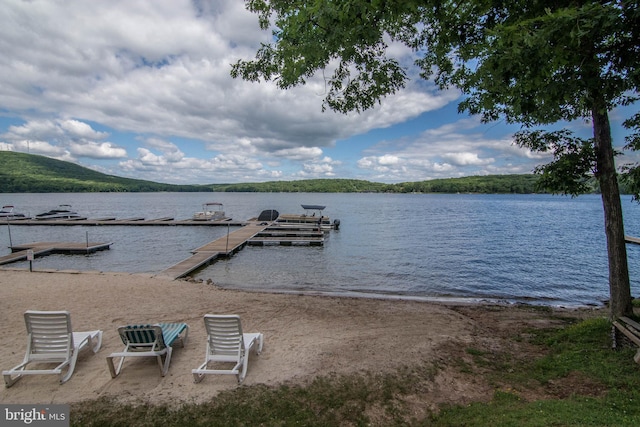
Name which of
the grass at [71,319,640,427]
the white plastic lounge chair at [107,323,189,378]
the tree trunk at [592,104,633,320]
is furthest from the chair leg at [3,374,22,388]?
the tree trunk at [592,104,633,320]

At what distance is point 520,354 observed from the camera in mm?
6145

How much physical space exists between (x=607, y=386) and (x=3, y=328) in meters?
11.5

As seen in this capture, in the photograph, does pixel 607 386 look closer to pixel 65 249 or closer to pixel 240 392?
pixel 240 392

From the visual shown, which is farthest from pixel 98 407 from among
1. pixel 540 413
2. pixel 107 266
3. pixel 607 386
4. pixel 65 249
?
pixel 65 249

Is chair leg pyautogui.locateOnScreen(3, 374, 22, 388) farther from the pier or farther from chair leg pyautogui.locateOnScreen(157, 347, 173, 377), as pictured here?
the pier

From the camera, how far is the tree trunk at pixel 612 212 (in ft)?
18.7

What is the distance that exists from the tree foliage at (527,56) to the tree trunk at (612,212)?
0.6 inches

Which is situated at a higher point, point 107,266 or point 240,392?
point 240,392

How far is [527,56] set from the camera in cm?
331

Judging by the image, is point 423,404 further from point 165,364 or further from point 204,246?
point 204,246

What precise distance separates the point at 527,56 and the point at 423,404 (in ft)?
14.6

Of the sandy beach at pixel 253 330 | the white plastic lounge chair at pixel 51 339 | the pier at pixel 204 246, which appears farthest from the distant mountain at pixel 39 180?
the white plastic lounge chair at pixel 51 339

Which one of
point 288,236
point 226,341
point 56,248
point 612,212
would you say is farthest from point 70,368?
point 288,236

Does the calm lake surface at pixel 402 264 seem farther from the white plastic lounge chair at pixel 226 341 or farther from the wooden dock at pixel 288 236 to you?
the white plastic lounge chair at pixel 226 341
